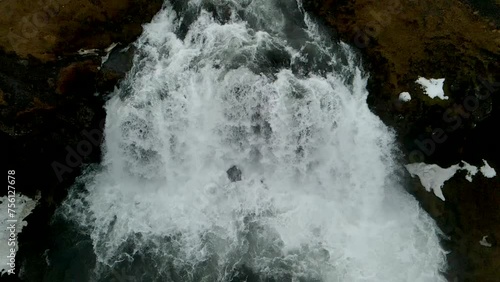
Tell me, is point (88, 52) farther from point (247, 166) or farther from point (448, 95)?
point (448, 95)

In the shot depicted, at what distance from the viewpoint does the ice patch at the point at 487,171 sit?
17.8 m

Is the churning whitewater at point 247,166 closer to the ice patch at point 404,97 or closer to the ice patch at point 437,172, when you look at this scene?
the ice patch at point 437,172

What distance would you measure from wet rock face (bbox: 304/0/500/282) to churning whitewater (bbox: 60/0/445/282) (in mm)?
723

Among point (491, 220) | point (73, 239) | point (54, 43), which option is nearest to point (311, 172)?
point (491, 220)

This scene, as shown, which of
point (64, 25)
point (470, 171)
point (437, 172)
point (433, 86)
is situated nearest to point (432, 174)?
point (437, 172)

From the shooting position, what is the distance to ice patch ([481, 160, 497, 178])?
58.4 ft

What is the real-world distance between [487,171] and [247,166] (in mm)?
9492

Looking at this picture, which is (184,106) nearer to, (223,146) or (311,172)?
(223,146)

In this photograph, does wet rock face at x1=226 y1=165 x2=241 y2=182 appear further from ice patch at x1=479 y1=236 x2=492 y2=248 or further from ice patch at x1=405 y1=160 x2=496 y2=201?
ice patch at x1=479 y1=236 x2=492 y2=248

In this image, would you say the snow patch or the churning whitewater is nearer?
the churning whitewater

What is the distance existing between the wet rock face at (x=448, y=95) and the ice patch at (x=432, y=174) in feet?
0.69

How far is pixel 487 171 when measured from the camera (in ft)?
58.5

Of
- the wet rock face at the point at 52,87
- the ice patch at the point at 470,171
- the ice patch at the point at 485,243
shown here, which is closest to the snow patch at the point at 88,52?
the wet rock face at the point at 52,87

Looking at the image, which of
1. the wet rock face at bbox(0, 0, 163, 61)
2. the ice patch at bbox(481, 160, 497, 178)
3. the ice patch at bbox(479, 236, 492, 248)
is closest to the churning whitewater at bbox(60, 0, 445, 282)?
the wet rock face at bbox(0, 0, 163, 61)
